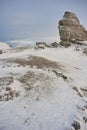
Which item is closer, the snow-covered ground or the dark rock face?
the snow-covered ground

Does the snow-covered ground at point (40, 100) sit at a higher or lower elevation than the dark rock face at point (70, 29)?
lower

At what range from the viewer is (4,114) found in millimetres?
14789

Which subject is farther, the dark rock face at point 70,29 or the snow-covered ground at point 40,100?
the dark rock face at point 70,29

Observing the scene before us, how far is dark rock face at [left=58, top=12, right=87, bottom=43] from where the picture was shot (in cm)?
5619

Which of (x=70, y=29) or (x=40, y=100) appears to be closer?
(x=40, y=100)

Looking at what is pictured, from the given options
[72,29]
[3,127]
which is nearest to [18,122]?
[3,127]

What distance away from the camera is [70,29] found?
5662 centimetres

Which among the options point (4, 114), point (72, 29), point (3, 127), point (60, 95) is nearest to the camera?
point (3, 127)

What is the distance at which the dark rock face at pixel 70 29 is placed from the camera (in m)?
56.2

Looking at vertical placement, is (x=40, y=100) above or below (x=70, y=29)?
below

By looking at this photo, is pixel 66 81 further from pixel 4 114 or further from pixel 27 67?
pixel 4 114

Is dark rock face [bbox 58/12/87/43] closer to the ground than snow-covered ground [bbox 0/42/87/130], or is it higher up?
higher up

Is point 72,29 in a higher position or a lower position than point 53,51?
higher

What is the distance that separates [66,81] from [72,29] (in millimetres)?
37548
